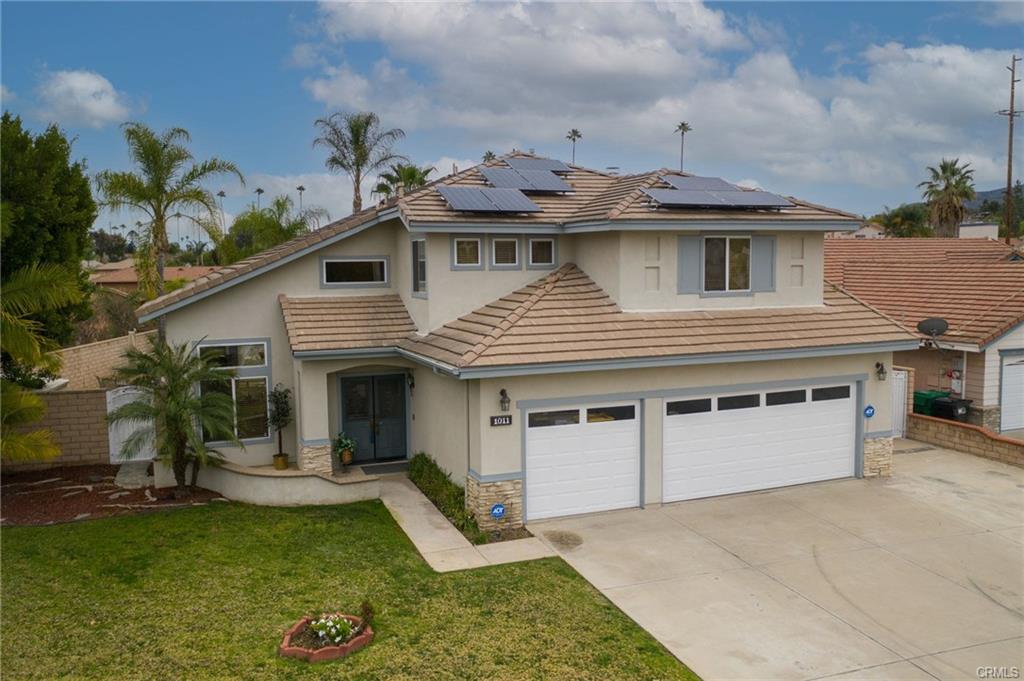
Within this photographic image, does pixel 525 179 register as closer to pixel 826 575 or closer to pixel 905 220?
pixel 826 575

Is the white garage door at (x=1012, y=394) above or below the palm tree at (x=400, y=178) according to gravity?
below

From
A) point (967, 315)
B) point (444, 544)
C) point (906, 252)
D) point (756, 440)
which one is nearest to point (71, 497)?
point (444, 544)

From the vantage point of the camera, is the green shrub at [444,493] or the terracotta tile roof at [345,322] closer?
the green shrub at [444,493]

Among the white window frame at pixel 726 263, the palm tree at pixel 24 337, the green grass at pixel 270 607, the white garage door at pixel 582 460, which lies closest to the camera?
the green grass at pixel 270 607

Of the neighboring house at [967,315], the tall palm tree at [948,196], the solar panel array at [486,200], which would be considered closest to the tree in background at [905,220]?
the tall palm tree at [948,196]

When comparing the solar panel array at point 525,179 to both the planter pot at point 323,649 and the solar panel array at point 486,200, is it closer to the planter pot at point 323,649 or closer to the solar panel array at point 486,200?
the solar panel array at point 486,200

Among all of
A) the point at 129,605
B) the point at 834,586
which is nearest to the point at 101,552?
the point at 129,605

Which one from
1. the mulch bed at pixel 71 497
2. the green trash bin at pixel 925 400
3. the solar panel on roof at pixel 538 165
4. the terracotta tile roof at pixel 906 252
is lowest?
the mulch bed at pixel 71 497
